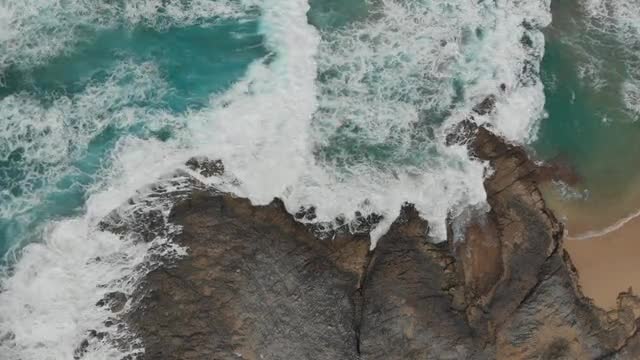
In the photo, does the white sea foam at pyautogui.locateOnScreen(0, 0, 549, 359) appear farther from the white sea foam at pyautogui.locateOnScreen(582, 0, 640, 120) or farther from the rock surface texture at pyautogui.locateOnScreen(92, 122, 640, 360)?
the white sea foam at pyautogui.locateOnScreen(582, 0, 640, 120)

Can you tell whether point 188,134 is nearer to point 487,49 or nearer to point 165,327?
point 165,327

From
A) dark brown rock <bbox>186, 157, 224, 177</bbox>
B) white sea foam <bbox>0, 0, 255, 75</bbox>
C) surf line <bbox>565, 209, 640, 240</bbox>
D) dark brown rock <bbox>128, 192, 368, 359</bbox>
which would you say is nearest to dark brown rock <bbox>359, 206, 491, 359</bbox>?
dark brown rock <bbox>128, 192, 368, 359</bbox>

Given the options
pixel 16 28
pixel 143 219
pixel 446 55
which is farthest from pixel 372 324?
pixel 16 28

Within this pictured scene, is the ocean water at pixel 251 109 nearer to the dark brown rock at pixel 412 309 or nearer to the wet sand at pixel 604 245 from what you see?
the dark brown rock at pixel 412 309

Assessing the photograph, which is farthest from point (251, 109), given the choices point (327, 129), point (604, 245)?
point (604, 245)

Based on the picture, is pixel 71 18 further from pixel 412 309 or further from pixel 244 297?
pixel 412 309
